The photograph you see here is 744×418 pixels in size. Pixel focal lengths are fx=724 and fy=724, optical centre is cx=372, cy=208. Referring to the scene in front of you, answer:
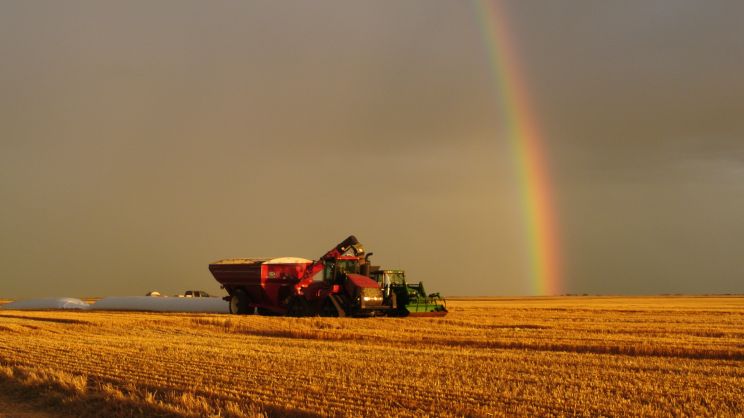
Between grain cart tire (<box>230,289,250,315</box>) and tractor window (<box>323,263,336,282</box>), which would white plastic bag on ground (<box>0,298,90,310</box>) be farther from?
tractor window (<box>323,263,336,282</box>)

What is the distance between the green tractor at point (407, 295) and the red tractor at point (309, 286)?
1.91 ft

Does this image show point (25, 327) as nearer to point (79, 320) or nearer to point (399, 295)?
point (79, 320)

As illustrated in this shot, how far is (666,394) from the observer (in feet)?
40.0

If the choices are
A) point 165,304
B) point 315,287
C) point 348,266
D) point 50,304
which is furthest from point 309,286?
point 50,304

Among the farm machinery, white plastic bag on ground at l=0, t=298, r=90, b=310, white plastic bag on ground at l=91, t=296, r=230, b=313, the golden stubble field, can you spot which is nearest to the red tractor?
the farm machinery

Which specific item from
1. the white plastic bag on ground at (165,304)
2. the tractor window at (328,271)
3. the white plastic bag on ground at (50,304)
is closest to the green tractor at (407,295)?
the tractor window at (328,271)

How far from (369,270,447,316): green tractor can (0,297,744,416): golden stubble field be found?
492 inches

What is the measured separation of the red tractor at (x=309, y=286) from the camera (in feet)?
123

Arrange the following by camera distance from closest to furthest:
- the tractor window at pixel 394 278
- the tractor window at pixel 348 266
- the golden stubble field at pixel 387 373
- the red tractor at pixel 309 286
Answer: the golden stubble field at pixel 387 373
the red tractor at pixel 309 286
the tractor window at pixel 348 266
the tractor window at pixel 394 278

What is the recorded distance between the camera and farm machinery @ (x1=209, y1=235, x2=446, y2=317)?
123 feet

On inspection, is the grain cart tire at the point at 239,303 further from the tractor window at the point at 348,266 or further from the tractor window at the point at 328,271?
the tractor window at the point at 348,266

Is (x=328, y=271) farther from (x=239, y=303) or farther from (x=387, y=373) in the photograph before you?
(x=387, y=373)

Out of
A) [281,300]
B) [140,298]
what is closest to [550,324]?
[281,300]

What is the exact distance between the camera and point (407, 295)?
3903 centimetres
